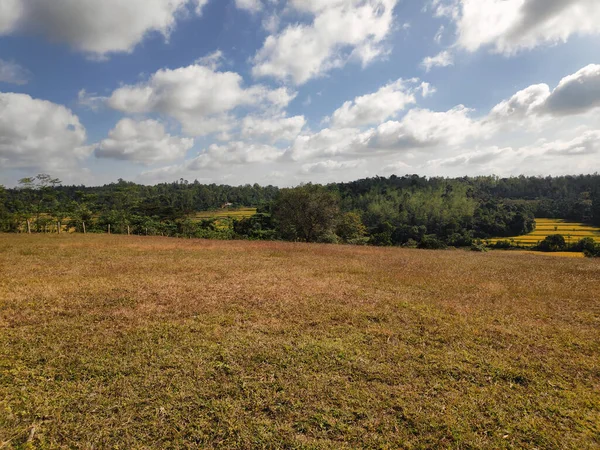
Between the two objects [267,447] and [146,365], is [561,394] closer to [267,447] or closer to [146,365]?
[267,447]

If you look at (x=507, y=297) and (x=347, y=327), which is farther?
(x=507, y=297)

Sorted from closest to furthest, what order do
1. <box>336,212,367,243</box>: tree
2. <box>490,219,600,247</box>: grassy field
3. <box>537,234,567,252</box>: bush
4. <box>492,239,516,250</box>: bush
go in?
<box>537,234,567,252</box>: bush
<box>336,212,367,243</box>: tree
<box>492,239,516,250</box>: bush
<box>490,219,600,247</box>: grassy field


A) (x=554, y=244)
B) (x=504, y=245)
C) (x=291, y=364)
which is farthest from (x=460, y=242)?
(x=291, y=364)

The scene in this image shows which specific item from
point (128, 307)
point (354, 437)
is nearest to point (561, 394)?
point (354, 437)

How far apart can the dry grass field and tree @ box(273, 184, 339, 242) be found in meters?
26.9

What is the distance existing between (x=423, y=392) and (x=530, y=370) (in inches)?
112

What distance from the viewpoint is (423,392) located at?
17.7 feet

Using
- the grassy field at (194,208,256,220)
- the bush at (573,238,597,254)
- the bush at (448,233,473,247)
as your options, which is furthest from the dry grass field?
the grassy field at (194,208,256,220)

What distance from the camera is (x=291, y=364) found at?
6.19 meters

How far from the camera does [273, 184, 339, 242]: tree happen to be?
39500 millimetres

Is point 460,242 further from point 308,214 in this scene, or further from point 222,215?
point 222,215

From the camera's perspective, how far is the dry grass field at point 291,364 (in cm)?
440

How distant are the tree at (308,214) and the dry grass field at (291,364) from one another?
26.9 metres

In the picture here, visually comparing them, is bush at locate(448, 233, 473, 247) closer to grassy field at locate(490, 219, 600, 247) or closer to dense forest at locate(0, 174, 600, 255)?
dense forest at locate(0, 174, 600, 255)
